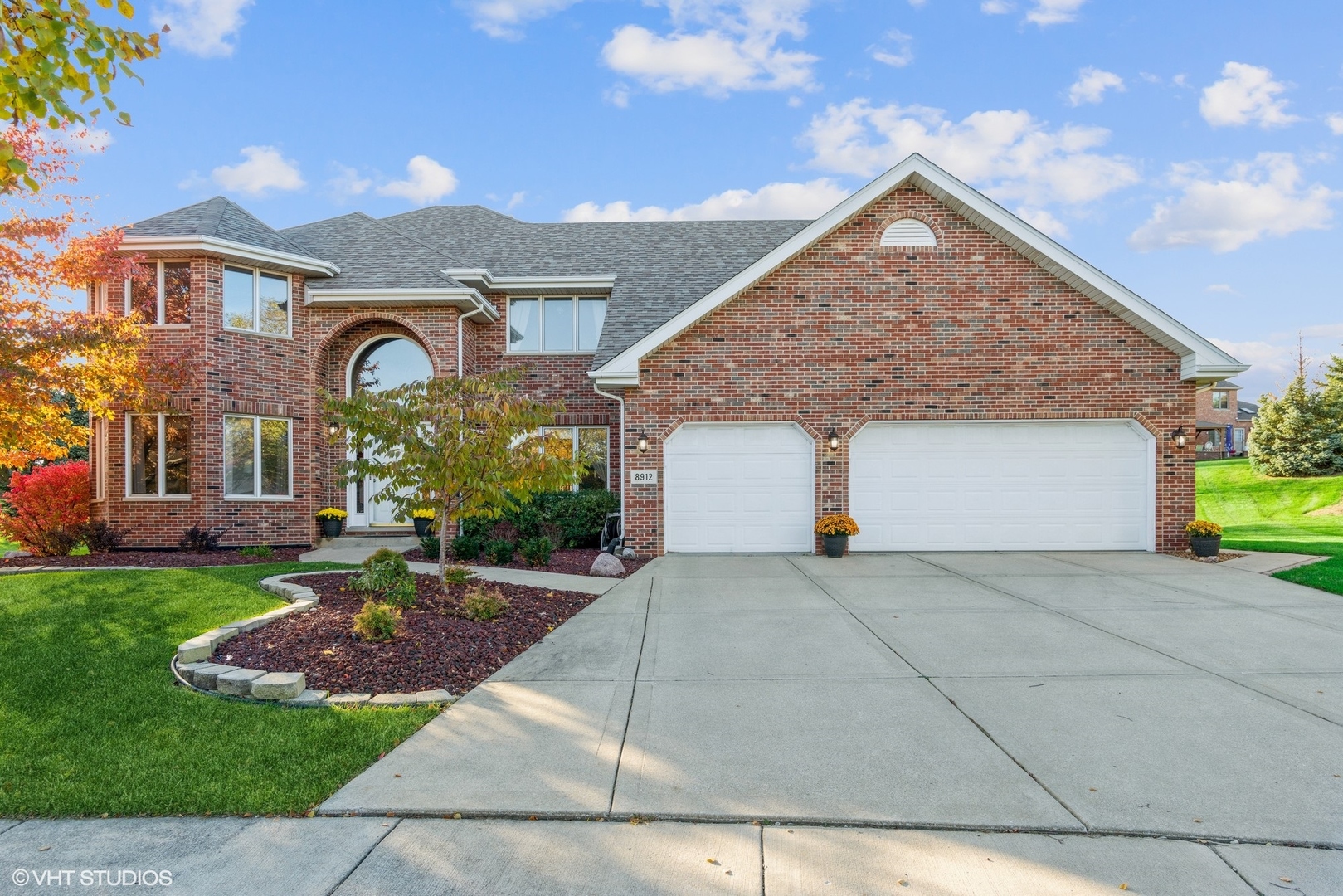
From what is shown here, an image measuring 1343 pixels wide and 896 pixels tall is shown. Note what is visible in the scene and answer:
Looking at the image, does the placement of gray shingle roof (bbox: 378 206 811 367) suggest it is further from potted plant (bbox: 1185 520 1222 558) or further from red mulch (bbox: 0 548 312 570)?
potted plant (bbox: 1185 520 1222 558)

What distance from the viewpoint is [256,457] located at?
1317cm

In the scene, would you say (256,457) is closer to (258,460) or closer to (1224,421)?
(258,460)

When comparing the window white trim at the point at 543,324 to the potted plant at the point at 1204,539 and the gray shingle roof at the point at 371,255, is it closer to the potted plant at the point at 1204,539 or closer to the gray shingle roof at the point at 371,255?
the gray shingle roof at the point at 371,255

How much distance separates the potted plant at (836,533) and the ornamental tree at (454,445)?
5440 millimetres

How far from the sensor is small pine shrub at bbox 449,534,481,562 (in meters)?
10.6

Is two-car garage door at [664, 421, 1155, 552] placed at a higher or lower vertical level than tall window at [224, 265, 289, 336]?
lower

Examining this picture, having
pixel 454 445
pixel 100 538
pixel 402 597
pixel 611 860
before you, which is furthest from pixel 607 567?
pixel 100 538

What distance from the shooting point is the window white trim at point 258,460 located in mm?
12820

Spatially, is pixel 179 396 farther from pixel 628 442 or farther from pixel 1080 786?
pixel 1080 786

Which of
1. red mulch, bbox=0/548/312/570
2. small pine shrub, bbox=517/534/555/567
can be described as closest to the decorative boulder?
small pine shrub, bbox=517/534/555/567

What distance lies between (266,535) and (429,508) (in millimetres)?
7631

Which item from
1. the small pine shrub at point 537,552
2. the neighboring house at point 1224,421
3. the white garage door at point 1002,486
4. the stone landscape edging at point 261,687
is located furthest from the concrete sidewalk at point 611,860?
the neighboring house at point 1224,421

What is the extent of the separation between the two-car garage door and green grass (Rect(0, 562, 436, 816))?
7.30m

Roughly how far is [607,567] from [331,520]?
7059 millimetres
